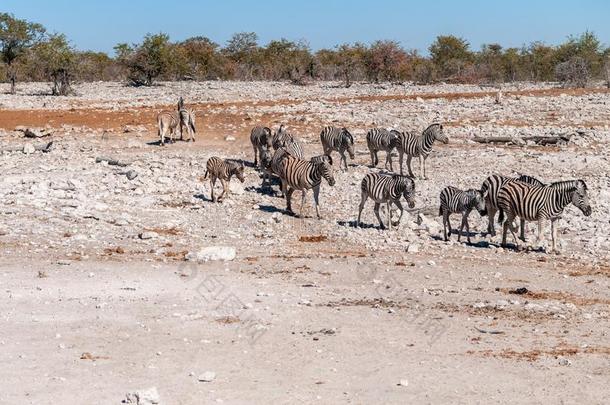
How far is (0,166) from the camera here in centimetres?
2192

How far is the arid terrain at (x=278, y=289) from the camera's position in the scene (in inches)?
375

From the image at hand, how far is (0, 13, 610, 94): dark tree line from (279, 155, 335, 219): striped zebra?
25.5 m

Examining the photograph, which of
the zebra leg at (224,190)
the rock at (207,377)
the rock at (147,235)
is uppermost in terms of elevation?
→ the zebra leg at (224,190)

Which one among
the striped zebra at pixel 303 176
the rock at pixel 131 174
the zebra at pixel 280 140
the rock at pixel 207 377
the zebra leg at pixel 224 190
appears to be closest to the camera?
the rock at pixel 207 377

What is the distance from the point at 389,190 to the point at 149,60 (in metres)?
32.5

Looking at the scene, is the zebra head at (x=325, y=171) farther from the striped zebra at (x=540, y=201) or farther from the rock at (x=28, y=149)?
the rock at (x=28, y=149)

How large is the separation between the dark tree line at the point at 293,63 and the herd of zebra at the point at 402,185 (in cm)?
2242

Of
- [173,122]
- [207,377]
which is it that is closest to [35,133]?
[173,122]

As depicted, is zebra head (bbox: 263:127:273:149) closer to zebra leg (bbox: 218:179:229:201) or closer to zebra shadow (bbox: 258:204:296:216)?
zebra leg (bbox: 218:179:229:201)

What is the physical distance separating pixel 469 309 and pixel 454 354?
73.7 inches

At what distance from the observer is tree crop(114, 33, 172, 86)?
47.7m

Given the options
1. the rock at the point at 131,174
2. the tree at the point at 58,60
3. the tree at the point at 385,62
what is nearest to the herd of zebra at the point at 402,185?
the rock at the point at 131,174

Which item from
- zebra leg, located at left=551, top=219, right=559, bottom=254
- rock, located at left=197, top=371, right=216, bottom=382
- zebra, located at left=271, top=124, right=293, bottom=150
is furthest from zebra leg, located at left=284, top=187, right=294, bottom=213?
rock, located at left=197, top=371, right=216, bottom=382

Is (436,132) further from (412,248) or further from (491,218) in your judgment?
(412,248)
